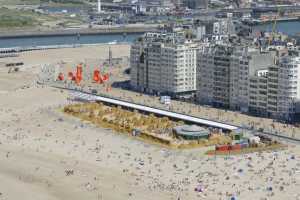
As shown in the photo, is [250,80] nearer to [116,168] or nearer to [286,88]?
[286,88]

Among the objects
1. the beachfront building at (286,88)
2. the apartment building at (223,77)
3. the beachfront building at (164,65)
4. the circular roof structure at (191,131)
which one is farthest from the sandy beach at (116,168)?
the beachfront building at (164,65)

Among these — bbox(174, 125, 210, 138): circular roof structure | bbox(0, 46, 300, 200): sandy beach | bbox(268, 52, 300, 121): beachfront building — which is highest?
bbox(268, 52, 300, 121): beachfront building

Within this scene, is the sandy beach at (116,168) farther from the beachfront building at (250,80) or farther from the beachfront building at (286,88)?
the beachfront building at (250,80)

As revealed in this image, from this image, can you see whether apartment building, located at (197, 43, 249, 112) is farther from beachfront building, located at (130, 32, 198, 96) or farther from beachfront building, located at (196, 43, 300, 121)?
beachfront building, located at (130, 32, 198, 96)

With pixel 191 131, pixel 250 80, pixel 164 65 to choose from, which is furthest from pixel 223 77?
pixel 191 131

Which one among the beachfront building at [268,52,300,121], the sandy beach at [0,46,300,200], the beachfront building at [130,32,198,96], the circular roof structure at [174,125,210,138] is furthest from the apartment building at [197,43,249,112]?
the sandy beach at [0,46,300,200]
